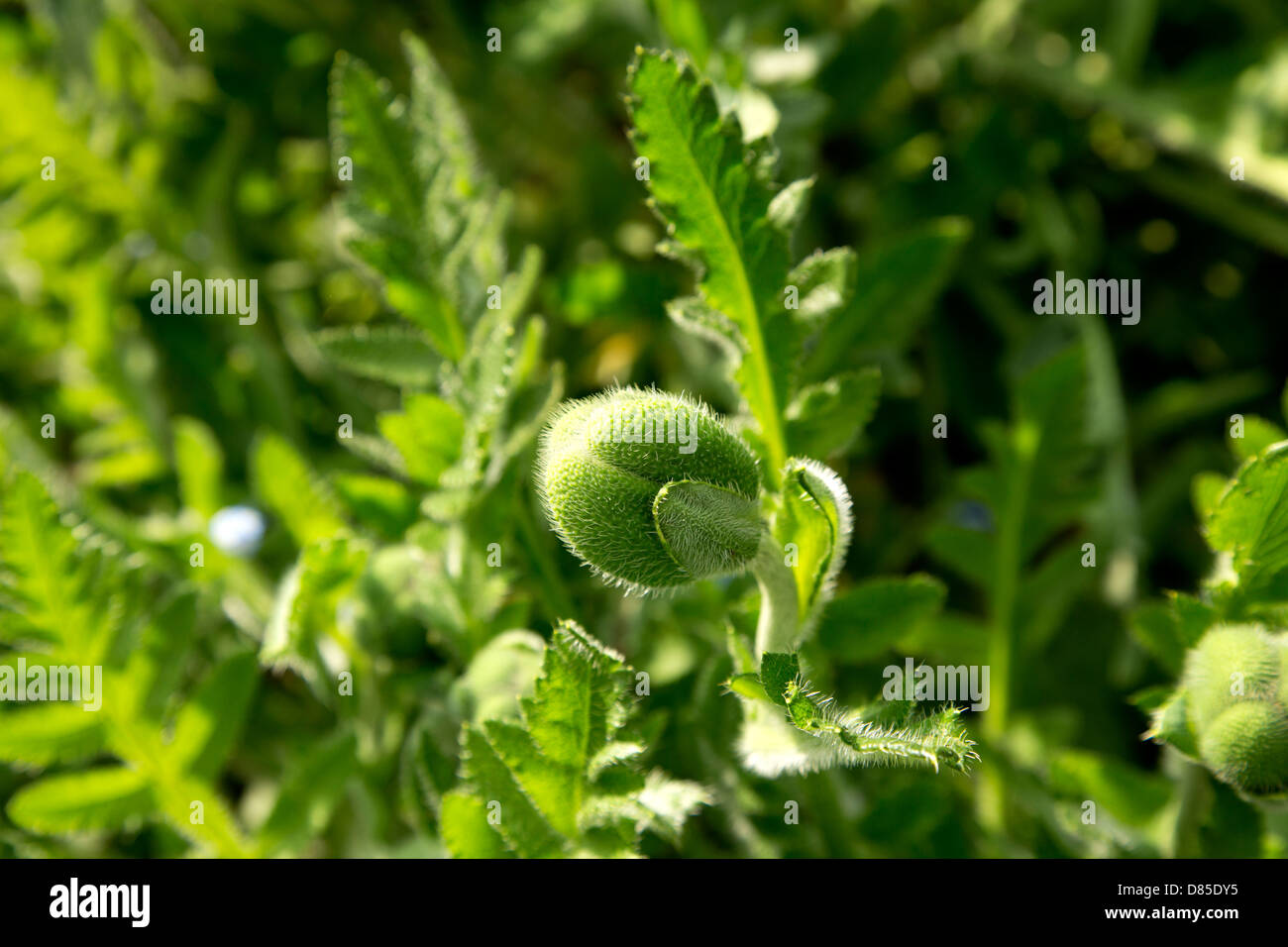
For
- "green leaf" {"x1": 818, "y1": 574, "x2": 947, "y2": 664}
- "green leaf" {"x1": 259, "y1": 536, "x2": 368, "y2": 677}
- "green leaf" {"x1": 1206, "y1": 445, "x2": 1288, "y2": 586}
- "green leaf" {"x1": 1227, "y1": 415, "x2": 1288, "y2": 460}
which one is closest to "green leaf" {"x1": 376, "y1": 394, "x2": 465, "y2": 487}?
"green leaf" {"x1": 259, "y1": 536, "x2": 368, "y2": 677}

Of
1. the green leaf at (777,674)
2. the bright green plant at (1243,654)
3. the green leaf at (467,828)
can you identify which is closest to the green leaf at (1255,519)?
the bright green plant at (1243,654)

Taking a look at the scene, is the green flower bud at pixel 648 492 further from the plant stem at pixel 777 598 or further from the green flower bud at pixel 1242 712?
the green flower bud at pixel 1242 712

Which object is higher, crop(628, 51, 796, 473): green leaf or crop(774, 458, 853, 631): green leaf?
crop(628, 51, 796, 473): green leaf

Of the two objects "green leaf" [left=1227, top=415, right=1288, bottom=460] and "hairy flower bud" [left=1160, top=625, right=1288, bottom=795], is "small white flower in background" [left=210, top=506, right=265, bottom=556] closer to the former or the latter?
"hairy flower bud" [left=1160, top=625, right=1288, bottom=795]

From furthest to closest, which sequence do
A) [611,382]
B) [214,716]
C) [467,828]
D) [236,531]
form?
1. [611,382]
2. [236,531]
3. [214,716]
4. [467,828]

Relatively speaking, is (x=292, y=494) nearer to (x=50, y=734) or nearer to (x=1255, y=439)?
(x=50, y=734)

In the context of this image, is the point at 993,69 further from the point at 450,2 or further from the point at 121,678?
the point at 121,678

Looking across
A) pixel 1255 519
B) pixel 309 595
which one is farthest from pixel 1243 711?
pixel 309 595
